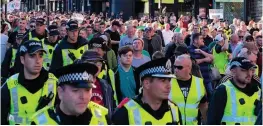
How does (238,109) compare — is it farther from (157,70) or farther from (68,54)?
(68,54)

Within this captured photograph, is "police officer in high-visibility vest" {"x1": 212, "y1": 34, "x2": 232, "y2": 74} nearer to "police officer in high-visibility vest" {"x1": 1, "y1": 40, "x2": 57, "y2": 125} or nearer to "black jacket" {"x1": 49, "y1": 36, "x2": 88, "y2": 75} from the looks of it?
"black jacket" {"x1": 49, "y1": 36, "x2": 88, "y2": 75}

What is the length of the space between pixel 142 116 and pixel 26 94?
156 centimetres

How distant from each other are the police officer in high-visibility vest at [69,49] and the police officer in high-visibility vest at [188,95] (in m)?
3.45

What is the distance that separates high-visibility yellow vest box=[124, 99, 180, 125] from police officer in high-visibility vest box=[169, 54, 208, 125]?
1.57m

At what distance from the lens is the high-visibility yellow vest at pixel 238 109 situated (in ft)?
22.7

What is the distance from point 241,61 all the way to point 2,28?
981cm

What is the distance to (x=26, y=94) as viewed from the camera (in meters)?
6.72

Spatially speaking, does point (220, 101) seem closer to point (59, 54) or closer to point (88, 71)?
point (88, 71)

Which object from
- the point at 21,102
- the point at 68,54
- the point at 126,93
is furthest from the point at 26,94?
the point at 68,54

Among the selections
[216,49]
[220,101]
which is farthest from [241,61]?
[216,49]

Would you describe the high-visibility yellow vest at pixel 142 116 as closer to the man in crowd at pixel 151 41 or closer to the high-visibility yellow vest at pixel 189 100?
the high-visibility yellow vest at pixel 189 100

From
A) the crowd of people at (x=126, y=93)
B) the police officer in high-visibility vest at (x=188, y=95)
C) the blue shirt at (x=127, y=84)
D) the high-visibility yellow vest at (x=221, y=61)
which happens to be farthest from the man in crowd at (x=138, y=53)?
the police officer in high-visibility vest at (x=188, y=95)

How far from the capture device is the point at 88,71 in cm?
520

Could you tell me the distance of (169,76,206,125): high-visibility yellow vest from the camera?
24.2ft
